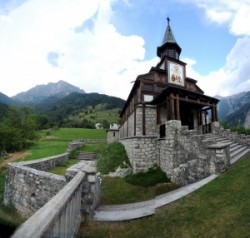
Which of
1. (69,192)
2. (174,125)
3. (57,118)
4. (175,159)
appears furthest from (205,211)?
(57,118)

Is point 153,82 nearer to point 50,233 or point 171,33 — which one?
point 171,33

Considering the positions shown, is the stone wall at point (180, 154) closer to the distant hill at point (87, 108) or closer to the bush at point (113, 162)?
the bush at point (113, 162)

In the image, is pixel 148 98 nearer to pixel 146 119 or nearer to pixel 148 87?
pixel 148 87

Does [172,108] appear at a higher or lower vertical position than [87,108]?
lower

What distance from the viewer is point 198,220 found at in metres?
5.59

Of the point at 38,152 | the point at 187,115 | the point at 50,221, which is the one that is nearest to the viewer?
the point at 50,221

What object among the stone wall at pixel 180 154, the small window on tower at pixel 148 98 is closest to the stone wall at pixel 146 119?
the small window on tower at pixel 148 98

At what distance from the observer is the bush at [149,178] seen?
14785mm

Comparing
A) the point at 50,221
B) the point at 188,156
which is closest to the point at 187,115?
the point at 188,156

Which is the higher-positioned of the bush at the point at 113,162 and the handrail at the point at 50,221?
the handrail at the point at 50,221

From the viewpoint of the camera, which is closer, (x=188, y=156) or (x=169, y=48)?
(x=188, y=156)

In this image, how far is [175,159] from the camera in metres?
14.6

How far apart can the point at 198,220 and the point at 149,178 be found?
396 inches

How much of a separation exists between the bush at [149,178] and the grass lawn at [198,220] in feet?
25.1
